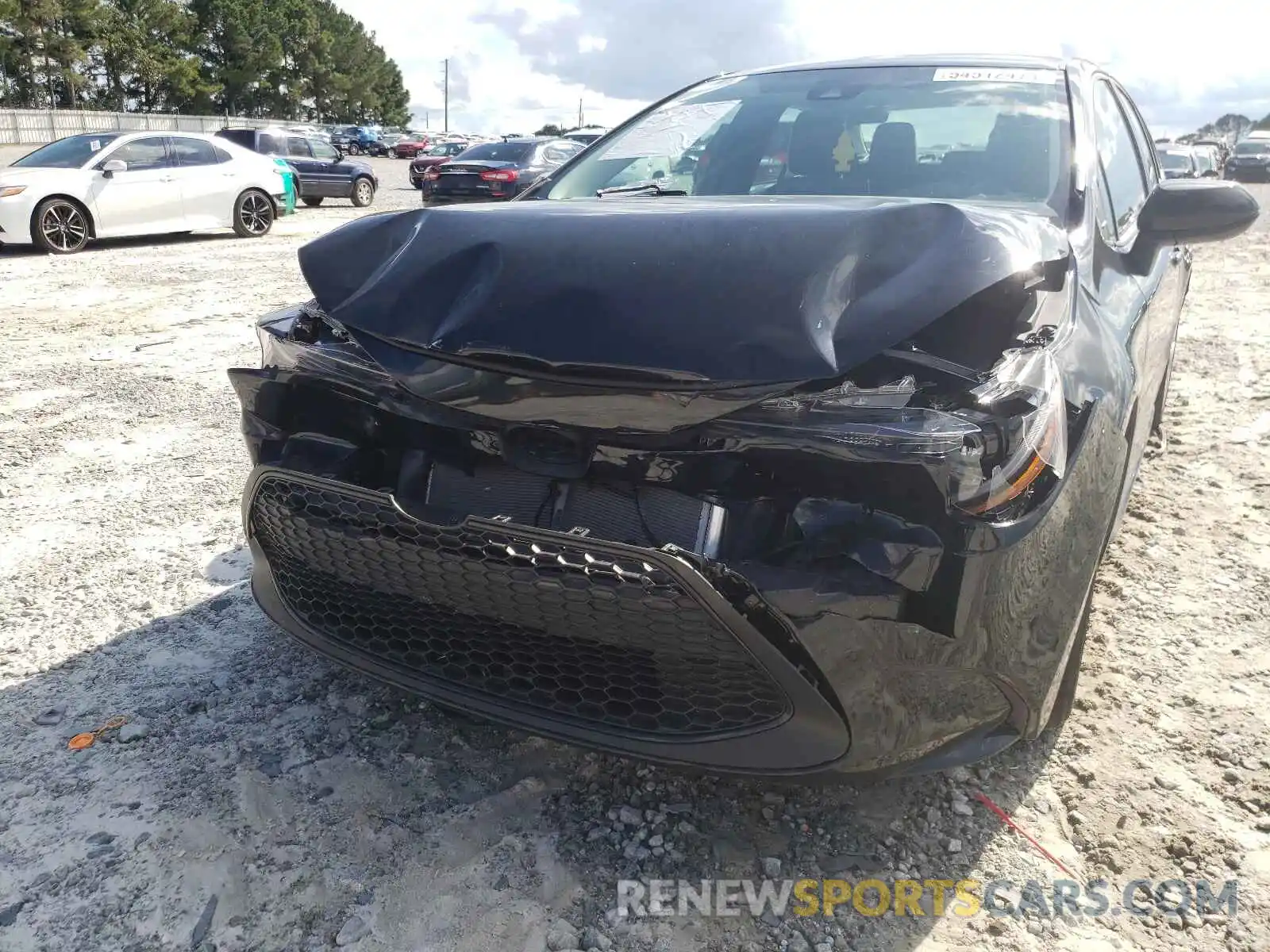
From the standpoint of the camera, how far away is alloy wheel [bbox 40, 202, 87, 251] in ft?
33.9

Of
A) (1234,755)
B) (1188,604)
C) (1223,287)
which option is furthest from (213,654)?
(1223,287)

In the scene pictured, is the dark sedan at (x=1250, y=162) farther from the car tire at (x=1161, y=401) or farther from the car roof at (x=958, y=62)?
the car roof at (x=958, y=62)

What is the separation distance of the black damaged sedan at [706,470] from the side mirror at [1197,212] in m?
0.56

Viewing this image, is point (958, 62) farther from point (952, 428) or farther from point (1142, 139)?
point (952, 428)

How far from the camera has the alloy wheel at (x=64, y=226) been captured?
1034cm

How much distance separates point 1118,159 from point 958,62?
61 centimetres

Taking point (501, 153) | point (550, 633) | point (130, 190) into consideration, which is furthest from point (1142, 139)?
point (501, 153)

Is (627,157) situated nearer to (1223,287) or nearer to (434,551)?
(434,551)

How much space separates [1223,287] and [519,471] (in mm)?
10635

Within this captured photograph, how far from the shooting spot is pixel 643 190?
3.02m

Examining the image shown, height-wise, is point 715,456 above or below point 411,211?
below

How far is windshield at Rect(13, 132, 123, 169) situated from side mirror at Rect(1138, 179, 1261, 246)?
452 inches

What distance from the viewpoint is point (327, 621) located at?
2240 mm

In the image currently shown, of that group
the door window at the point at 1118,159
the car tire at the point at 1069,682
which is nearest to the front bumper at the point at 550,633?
the car tire at the point at 1069,682
